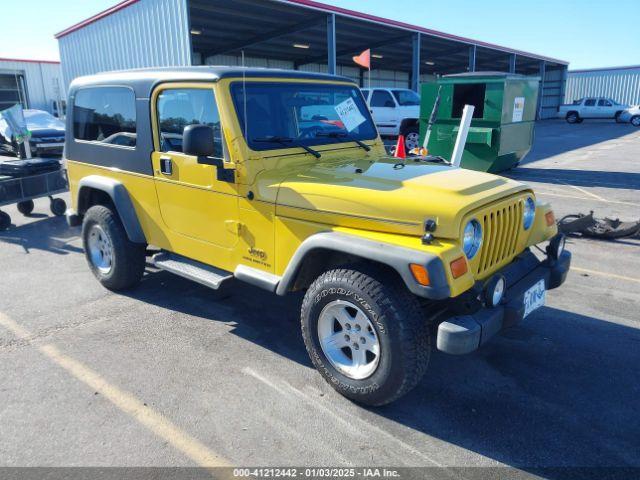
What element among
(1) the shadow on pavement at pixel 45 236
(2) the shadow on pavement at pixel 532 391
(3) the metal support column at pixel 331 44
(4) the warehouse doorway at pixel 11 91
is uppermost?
(3) the metal support column at pixel 331 44

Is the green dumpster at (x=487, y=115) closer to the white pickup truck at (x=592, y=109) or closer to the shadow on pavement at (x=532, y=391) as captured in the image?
the shadow on pavement at (x=532, y=391)

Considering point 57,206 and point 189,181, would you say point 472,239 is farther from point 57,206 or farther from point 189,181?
point 57,206

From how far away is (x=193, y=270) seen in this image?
406 cm

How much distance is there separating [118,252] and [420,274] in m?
3.14

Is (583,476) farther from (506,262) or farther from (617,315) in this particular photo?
(617,315)

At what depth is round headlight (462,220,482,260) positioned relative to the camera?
2.87 metres

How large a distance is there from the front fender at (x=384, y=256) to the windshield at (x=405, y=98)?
14322 millimetres

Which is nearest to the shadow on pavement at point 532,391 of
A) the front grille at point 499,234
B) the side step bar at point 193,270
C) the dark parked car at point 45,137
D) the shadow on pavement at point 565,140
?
the side step bar at point 193,270

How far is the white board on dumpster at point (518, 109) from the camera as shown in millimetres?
10866

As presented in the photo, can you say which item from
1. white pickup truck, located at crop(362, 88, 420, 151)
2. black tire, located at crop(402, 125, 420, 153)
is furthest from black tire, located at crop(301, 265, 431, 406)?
white pickup truck, located at crop(362, 88, 420, 151)

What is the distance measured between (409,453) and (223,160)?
2250mm

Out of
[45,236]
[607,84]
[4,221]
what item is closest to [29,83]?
[4,221]

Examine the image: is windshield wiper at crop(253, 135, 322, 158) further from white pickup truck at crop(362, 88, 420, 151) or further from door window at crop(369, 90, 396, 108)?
door window at crop(369, 90, 396, 108)

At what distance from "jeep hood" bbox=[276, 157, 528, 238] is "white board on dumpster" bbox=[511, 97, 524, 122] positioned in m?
8.21
